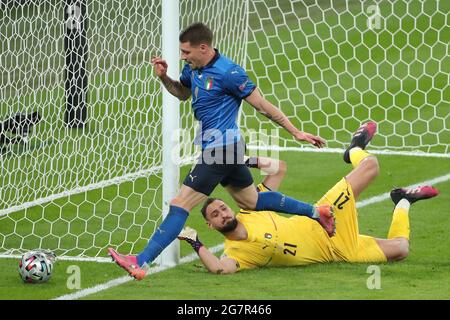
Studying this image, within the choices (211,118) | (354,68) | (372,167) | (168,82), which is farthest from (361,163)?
(354,68)

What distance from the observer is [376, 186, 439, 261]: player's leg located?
30.3ft

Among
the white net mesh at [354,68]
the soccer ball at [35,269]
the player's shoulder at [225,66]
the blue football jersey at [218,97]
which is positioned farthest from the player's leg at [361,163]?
the white net mesh at [354,68]

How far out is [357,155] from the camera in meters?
9.86

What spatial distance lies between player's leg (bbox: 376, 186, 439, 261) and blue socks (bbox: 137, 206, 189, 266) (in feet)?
5.28

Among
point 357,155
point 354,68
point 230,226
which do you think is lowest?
point 230,226

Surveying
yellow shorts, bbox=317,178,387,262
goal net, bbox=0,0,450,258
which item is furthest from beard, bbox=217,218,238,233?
goal net, bbox=0,0,450,258

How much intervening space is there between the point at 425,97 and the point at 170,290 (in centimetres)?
649

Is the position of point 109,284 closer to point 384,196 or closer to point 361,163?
point 361,163

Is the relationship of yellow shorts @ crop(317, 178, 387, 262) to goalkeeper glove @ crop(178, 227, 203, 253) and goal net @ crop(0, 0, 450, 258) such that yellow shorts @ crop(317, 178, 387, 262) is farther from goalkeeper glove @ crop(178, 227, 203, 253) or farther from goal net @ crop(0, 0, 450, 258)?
goal net @ crop(0, 0, 450, 258)

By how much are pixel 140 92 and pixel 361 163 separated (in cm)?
269

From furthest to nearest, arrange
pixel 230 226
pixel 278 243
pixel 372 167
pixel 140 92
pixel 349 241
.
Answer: pixel 140 92, pixel 372 167, pixel 349 241, pixel 278 243, pixel 230 226

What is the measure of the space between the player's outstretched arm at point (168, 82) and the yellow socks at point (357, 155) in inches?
62.9

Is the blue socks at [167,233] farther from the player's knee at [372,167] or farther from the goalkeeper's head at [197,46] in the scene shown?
the player's knee at [372,167]

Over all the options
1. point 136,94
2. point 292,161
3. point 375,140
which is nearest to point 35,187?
point 136,94
